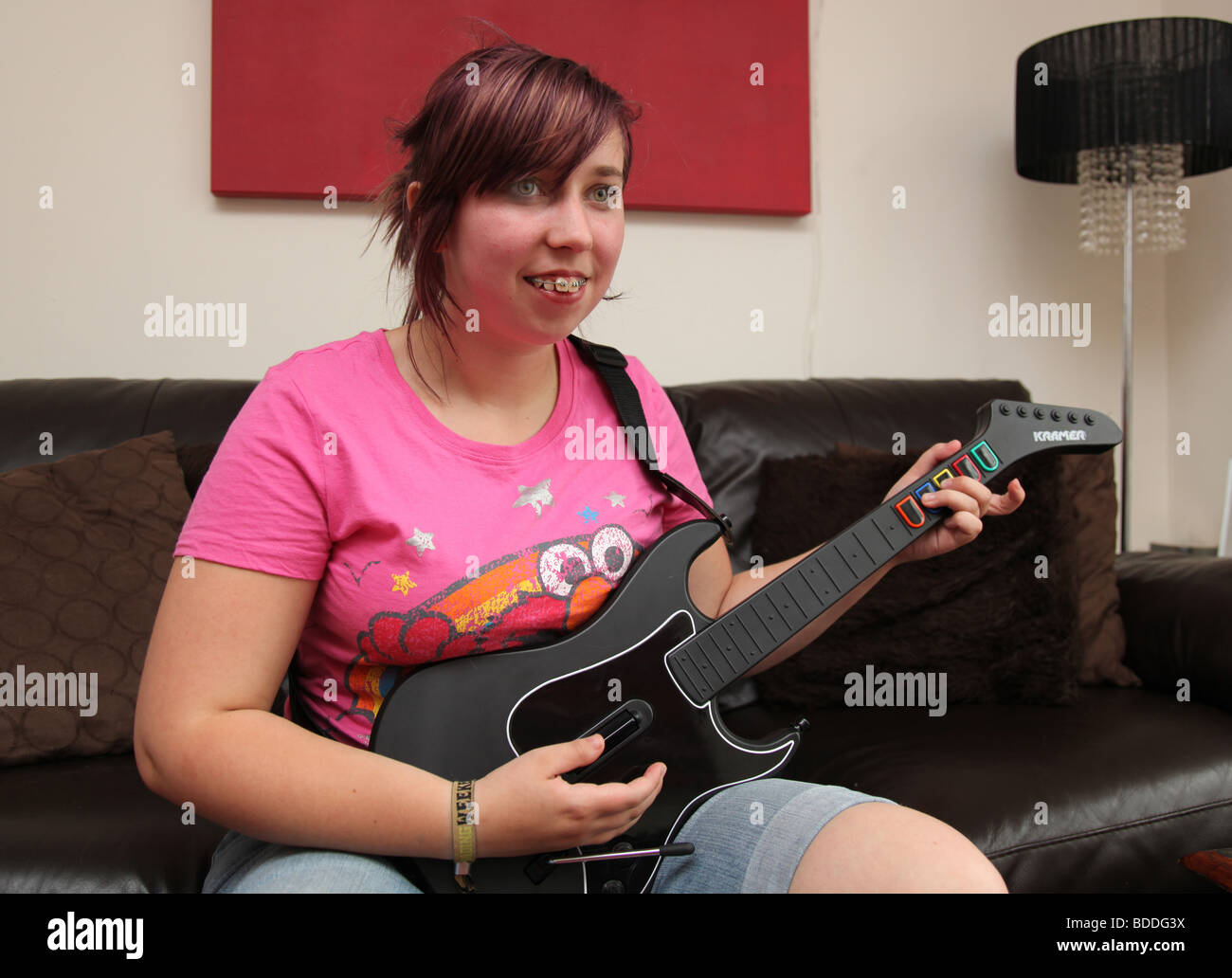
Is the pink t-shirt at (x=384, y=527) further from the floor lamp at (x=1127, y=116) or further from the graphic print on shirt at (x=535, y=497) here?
the floor lamp at (x=1127, y=116)

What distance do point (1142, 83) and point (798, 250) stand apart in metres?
0.74

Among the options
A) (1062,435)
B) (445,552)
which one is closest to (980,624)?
(1062,435)

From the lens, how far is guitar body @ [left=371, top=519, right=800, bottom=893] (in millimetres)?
828

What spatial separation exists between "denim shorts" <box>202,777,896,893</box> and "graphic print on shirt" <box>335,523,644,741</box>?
0.14 m

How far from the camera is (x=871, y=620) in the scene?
156 centimetres

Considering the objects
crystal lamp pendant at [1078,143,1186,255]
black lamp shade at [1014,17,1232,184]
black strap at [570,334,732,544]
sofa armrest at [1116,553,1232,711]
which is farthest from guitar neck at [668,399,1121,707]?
crystal lamp pendant at [1078,143,1186,255]

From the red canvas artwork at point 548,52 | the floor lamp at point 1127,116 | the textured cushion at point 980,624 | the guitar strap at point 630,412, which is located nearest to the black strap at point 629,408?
the guitar strap at point 630,412

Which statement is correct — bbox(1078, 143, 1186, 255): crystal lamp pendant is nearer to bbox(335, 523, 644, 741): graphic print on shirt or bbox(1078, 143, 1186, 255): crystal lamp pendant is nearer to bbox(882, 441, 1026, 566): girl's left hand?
bbox(882, 441, 1026, 566): girl's left hand

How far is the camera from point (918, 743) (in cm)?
133

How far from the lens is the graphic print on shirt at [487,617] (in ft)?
2.83

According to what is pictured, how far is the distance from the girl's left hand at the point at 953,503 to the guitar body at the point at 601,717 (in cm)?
25

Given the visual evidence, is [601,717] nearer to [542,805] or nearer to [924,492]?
[542,805]
